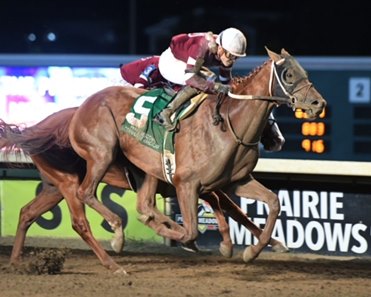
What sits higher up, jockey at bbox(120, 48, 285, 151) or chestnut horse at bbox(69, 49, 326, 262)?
jockey at bbox(120, 48, 285, 151)

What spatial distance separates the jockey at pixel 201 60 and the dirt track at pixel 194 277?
0.99 m

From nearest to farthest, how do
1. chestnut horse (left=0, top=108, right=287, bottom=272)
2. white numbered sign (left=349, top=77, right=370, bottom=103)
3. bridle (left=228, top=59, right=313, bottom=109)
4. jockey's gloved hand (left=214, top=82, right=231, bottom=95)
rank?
1. bridle (left=228, top=59, right=313, bottom=109)
2. jockey's gloved hand (left=214, top=82, right=231, bottom=95)
3. chestnut horse (left=0, top=108, right=287, bottom=272)
4. white numbered sign (left=349, top=77, right=370, bottom=103)

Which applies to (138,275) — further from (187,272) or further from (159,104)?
(159,104)

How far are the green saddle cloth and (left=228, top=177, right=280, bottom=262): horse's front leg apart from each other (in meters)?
0.52

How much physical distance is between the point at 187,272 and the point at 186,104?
1136mm

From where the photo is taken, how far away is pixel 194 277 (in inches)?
276

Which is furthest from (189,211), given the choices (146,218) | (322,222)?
(322,222)

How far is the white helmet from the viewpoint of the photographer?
22.0ft

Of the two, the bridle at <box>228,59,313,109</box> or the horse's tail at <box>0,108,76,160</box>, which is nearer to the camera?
the bridle at <box>228,59,313,109</box>

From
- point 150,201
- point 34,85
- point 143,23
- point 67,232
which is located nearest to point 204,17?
point 143,23

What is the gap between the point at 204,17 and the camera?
19016mm

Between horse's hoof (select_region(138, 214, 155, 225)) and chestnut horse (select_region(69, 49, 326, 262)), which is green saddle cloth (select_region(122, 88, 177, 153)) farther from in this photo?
horse's hoof (select_region(138, 214, 155, 225))

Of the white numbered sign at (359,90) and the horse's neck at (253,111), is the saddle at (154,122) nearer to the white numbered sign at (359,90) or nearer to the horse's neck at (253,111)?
the horse's neck at (253,111)

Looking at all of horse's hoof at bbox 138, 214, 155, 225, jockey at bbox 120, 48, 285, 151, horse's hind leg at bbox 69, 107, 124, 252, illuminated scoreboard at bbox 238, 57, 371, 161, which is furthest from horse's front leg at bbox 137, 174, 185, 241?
illuminated scoreboard at bbox 238, 57, 371, 161
